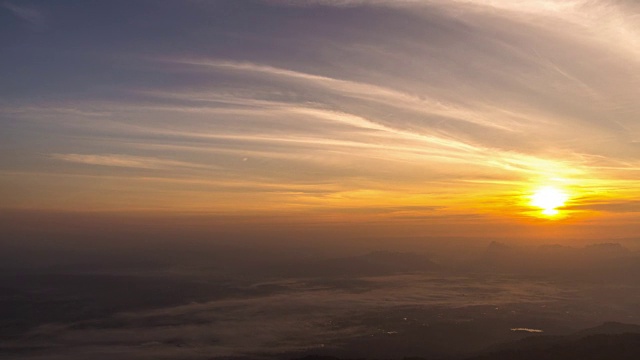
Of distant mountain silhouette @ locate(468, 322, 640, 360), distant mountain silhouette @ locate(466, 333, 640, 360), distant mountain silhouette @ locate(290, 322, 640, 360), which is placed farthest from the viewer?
distant mountain silhouette @ locate(468, 322, 640, 360)

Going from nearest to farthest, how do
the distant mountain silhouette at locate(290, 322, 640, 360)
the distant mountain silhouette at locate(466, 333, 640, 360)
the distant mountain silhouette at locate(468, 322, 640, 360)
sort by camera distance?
the distant mountain silhouette at locate(466, 333, 640, 360)
the distant mountain silhouette at locate(290, 322, 640, 360)
the distant mountain silhouette at locate(468, 322, 640, 360)

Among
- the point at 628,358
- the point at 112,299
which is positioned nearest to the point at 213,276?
Answer: the point at 112,299

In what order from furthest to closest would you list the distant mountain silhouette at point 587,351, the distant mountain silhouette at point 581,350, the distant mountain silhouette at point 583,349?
the distant mountain silhouette at point 583,349 → the distant mountain silhouette at point 581,350 → the distant mountain silhouette at point 587,351

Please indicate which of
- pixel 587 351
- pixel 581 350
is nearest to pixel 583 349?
pixel 581 350

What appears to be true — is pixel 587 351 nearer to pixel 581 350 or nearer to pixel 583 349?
pixel 581 350

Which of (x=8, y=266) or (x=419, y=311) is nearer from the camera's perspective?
(x=419, y=311)

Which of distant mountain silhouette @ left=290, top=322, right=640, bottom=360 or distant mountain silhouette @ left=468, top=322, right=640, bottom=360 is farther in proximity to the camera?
distant mountain silhouette @ left=468, top=322, right=640, bottom=360

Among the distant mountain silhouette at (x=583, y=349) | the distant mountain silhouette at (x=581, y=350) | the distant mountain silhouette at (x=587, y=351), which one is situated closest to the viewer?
the distant mountain silhouette at (x=587, y=351)

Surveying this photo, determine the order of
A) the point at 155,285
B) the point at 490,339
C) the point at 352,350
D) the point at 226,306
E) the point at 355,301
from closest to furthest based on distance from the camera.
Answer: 1. the point at 352,350
2. the point at 490,339
3. the point at 226,306
4. the point at 355,301
5. the point at 155,285

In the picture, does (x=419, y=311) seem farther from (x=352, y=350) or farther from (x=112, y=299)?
(x=112, y=299)

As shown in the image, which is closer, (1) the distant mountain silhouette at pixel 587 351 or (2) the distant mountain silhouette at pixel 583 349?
(1) the distant mountain silhouette at pixel 587 351

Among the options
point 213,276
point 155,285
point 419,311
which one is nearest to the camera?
point 419,311
